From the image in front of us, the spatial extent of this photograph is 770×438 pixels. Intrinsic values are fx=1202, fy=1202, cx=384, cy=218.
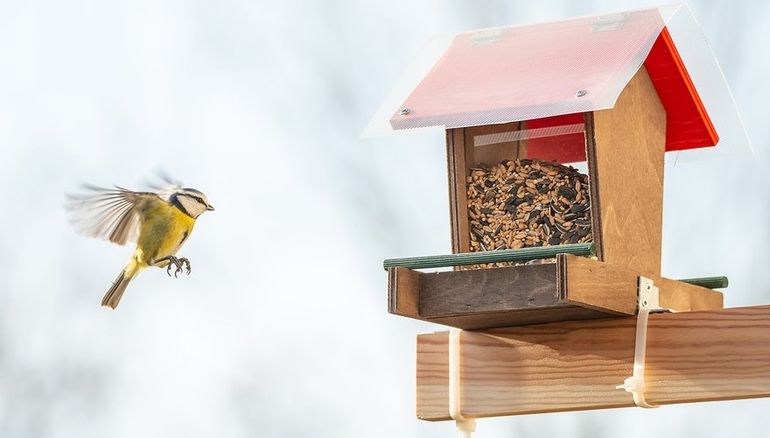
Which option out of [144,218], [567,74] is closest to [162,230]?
[144,218]

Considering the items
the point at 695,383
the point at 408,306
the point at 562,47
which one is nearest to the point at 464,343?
the point at 408,306

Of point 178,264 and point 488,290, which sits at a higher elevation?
point 178,264

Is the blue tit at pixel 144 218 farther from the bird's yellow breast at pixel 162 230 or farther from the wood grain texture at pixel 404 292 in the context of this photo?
the wood grain texture at pixel 404 292

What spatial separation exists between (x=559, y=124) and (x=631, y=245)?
274 mm

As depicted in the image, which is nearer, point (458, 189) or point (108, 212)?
point (458, 189)

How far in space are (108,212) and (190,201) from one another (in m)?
0.26

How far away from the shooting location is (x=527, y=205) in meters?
2.26

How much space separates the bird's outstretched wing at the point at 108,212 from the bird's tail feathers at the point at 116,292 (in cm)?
22

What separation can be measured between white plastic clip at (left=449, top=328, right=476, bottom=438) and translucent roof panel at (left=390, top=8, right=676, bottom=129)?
42cm

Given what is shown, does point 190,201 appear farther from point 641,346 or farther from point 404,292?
point 641,346

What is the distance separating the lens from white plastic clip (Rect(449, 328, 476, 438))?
2275mm

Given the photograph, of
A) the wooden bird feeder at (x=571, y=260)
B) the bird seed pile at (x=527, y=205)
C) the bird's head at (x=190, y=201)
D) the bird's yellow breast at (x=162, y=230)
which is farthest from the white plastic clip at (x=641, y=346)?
the bird's yellow breast at (x=162, y=230)

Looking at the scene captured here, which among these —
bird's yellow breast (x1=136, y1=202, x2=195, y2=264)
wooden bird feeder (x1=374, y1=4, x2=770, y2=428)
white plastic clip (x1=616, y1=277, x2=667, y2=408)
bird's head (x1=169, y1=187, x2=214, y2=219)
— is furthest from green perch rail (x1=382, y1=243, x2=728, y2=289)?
bird's yellow breast (x1=136, y1=202, x2=195, y2=264)

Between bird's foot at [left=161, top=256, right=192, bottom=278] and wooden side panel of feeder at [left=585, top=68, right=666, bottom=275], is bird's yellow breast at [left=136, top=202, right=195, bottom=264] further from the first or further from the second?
wooden side panel of feeder at [left=585, top=68, right=666, bottom=275]
